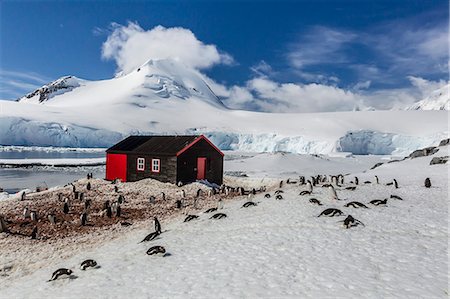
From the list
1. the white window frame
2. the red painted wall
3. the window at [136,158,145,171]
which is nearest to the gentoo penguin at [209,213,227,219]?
the white window frame

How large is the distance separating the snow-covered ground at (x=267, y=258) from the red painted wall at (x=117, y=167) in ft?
51.0

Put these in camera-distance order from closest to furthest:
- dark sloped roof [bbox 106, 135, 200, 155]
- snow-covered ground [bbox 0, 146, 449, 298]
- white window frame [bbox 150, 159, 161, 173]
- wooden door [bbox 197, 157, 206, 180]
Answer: snow-covered ground [bbox 0, 146, 449, 298]
white window frame [bbox 150, 159, 161, 173]
dark sloped roof [bbox 106, 135, 200, 155]
wooden door [bbox 197, 157, 206, 180]

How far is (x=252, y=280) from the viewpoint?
823 centimetres

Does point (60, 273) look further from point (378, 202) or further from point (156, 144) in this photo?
point (156, 144)

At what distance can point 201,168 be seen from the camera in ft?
97.6

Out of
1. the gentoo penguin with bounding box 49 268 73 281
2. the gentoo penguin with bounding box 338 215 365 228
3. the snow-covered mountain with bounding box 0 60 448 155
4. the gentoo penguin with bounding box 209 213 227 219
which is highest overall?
the snow-covered mountain with bounding box 0 60 448 155

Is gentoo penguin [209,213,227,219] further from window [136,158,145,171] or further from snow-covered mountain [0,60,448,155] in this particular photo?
snow-covered mountain [0,60,448,155]

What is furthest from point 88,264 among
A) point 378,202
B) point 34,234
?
point 378,202

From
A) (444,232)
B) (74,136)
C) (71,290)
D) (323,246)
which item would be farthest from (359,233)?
(74,136)

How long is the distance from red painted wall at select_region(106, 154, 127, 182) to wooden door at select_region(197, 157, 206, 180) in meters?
6.52

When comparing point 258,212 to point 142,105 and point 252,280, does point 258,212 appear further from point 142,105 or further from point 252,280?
point 142,105

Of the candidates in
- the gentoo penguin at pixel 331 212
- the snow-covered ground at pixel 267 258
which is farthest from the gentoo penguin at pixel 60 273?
the gentoo penguin at pixel 331 212

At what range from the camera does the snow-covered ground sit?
788 centimetres

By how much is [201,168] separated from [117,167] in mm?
7761
